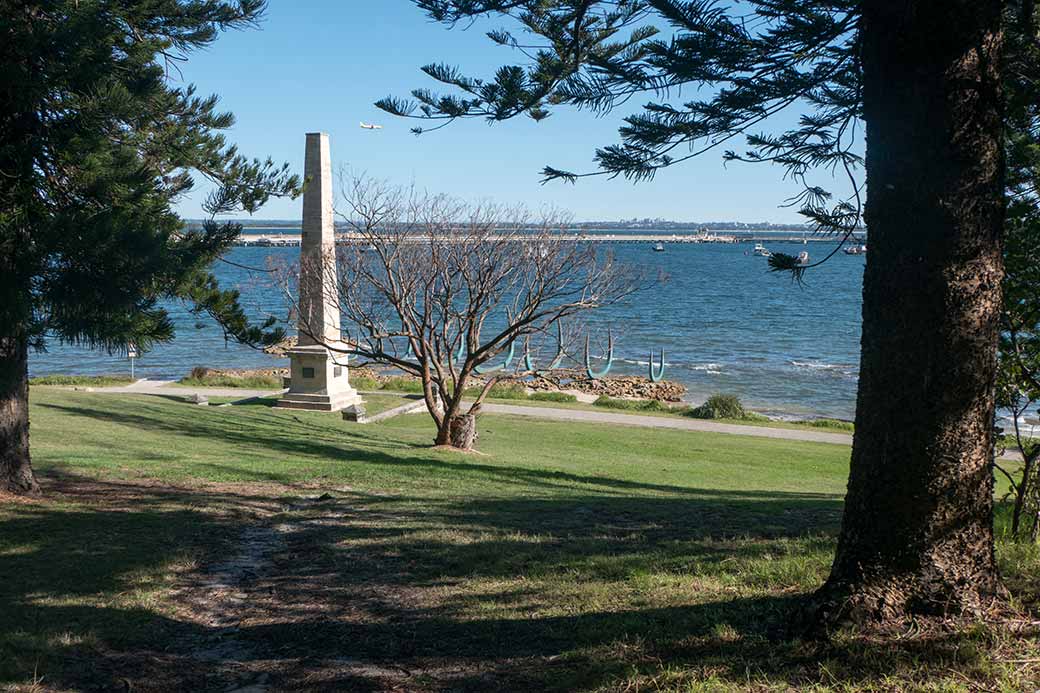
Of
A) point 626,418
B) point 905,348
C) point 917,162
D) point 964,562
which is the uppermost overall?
point 917,162

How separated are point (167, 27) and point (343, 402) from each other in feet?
45.4

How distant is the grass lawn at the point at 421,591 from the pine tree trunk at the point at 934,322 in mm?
249

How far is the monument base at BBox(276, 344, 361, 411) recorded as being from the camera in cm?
2181

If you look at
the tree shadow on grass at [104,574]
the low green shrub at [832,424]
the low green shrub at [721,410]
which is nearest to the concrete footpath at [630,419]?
the low green shrub at [721,410]

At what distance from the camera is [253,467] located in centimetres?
1137

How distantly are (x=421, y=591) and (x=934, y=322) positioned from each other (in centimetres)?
318

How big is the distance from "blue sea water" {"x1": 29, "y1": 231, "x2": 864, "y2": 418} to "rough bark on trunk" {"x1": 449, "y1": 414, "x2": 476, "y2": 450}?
153 inches

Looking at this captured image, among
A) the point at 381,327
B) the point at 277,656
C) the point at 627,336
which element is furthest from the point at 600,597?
the point at 627,336

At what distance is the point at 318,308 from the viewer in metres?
20.2

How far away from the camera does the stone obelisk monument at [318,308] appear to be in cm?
1798

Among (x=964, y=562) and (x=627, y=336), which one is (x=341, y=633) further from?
(x=627, y=336)

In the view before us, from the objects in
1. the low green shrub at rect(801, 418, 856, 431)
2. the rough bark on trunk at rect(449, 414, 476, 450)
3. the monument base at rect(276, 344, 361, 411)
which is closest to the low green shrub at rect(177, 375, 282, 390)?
the monument base at rect(276, 344, 361, 411)

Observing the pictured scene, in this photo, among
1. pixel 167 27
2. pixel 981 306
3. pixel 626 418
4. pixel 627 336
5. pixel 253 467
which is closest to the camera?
pixel 981 306

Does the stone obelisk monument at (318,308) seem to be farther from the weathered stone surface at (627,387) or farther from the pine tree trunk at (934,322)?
the pine tree trunk at (934,322)
